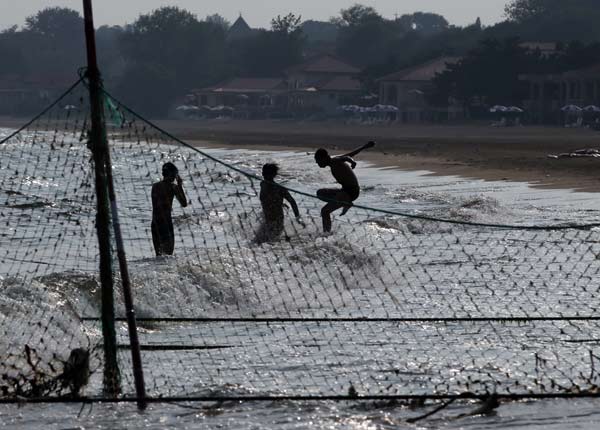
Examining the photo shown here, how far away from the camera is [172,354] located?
9.94m

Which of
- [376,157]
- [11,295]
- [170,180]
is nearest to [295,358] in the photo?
[11,295]

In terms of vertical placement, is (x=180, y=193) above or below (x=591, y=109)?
above

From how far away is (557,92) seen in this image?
73.9 m

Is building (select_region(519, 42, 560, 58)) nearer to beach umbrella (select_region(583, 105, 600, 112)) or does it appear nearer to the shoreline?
beach umbrella (select_region(583, 105, 600, 112))

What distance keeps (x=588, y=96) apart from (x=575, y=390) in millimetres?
66503

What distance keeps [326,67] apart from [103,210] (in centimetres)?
9511

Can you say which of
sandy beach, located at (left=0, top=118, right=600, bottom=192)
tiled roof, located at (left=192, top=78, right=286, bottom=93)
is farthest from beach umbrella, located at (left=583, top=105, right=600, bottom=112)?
tiled roof, located at (left=192, top=78, right=286, bottom=93)

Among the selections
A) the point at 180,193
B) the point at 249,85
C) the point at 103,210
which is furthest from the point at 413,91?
the point at 103,210

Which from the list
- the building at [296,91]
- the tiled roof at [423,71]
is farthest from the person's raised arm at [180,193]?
the building at [296,91]

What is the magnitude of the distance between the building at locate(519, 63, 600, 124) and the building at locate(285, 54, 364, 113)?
23.1m

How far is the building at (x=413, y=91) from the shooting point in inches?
3236

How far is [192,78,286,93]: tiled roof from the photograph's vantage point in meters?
105

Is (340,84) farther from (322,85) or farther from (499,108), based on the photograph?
(499,108)

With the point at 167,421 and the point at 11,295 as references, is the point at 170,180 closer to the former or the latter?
the point at 11,295
